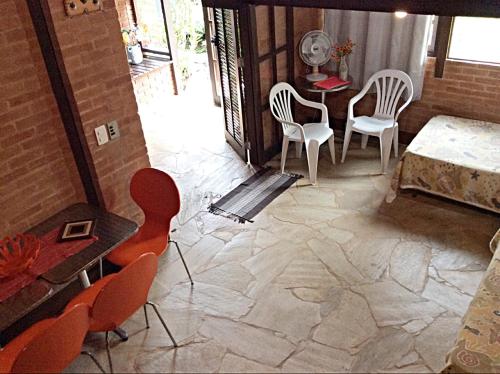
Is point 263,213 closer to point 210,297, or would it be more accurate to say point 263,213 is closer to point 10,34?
point 210,297

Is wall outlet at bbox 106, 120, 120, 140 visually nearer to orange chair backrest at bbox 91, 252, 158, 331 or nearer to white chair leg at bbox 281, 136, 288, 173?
orange chair backrest at bbox 91, 252, 158, 331

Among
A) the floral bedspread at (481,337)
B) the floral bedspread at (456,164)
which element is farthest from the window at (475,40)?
the floral bedspread at (481,337)

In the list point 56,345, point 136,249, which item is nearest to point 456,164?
point 136,249

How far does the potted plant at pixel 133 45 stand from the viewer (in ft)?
22.0

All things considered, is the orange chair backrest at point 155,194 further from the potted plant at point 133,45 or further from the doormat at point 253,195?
the potted plant at point 133,45

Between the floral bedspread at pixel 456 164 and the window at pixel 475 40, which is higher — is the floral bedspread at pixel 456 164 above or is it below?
below

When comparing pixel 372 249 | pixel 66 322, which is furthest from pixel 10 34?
pixel 372 249

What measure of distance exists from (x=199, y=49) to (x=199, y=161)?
3356mm

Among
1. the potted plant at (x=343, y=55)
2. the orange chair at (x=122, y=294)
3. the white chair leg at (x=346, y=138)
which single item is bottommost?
the white chair leg at (x=346, y=138)

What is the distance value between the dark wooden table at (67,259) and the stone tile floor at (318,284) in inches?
25.6

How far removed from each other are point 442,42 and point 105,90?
10.5ft

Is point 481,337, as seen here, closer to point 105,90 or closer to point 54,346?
point 54,346

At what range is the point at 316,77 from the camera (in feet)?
16.1

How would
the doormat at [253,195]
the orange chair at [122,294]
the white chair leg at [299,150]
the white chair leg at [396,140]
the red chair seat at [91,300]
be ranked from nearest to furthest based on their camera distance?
the orange chair at [122,294] → the red chair seat at [91,300] → the doormat at [253,195] → the white chair leg at [396,140] → the white chair leg at [299,150]
